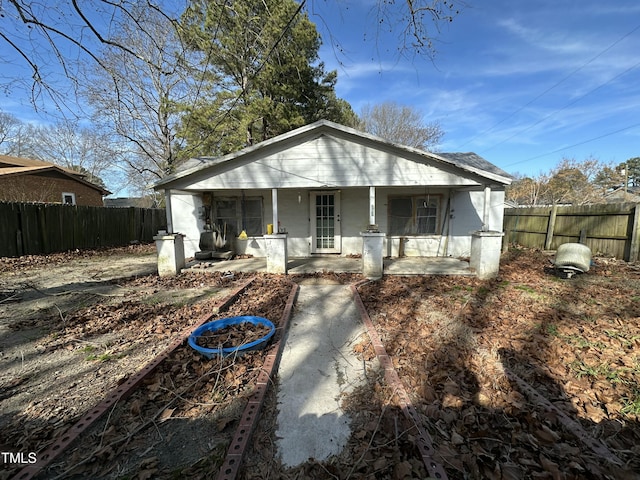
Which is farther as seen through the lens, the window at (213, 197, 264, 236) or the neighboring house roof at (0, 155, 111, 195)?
the neighboring house roof at (0, 155, 111, 195)

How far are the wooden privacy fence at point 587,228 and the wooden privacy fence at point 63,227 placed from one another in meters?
19.2

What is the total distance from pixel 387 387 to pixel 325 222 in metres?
7.38

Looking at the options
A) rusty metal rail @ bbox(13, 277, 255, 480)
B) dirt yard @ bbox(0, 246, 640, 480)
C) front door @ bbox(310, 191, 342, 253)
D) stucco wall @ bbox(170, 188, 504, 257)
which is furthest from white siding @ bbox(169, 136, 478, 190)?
rusty metal rail @ bbox(13, 277, 255, 480)

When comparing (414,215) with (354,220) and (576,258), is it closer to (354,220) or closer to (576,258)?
(354,220)

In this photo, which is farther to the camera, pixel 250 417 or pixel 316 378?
pixel 316 378

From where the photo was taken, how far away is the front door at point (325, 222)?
9.57 m

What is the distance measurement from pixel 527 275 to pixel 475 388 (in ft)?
18.5

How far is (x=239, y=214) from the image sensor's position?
9766 millimetres

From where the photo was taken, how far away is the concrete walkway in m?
2.11

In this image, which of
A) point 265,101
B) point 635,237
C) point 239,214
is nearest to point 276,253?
point 239,214

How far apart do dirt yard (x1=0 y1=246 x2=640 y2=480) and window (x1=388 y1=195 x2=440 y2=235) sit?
4116 mm

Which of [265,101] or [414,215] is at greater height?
[265,101]

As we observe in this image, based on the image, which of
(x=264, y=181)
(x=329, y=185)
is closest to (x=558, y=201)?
(x=329, y=185)

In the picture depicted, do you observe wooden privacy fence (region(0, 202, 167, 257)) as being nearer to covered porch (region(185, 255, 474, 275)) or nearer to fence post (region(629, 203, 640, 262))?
covered porch (region(185, 255, 474, 275))
